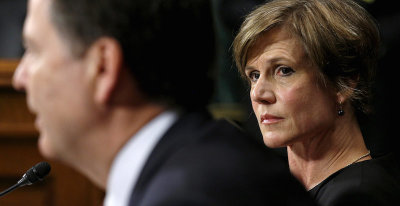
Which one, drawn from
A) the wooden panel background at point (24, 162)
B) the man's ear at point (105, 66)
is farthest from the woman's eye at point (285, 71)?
the wooden panel background at point (24, 162)

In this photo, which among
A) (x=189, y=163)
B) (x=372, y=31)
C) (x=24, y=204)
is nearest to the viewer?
(x=189, y=163)

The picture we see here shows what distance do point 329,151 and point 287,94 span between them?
0.50ft

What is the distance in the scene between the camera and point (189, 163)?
1.02m

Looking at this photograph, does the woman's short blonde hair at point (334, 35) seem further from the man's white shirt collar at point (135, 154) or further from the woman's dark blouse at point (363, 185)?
the man's white shirt collar at point (135, 154)

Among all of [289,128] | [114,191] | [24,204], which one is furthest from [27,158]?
[114,191]

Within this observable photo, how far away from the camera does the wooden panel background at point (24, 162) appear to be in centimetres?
288

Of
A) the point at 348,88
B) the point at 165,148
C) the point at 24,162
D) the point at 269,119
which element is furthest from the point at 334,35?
the point at 24,162

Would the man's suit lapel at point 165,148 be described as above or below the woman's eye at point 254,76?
above

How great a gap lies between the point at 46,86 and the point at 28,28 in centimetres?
10

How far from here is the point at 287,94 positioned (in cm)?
153

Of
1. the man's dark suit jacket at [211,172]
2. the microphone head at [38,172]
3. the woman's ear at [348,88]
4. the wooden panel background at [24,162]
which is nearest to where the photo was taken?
the man's dark suit jacket at [211,172]

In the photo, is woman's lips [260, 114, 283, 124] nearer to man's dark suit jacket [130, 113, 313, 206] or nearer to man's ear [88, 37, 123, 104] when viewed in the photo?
man's dark suit jacket [130, 113, 313, 206]

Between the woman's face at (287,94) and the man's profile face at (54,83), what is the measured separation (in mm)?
557

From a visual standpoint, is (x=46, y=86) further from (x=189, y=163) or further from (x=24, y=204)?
(x=24, y=204)
